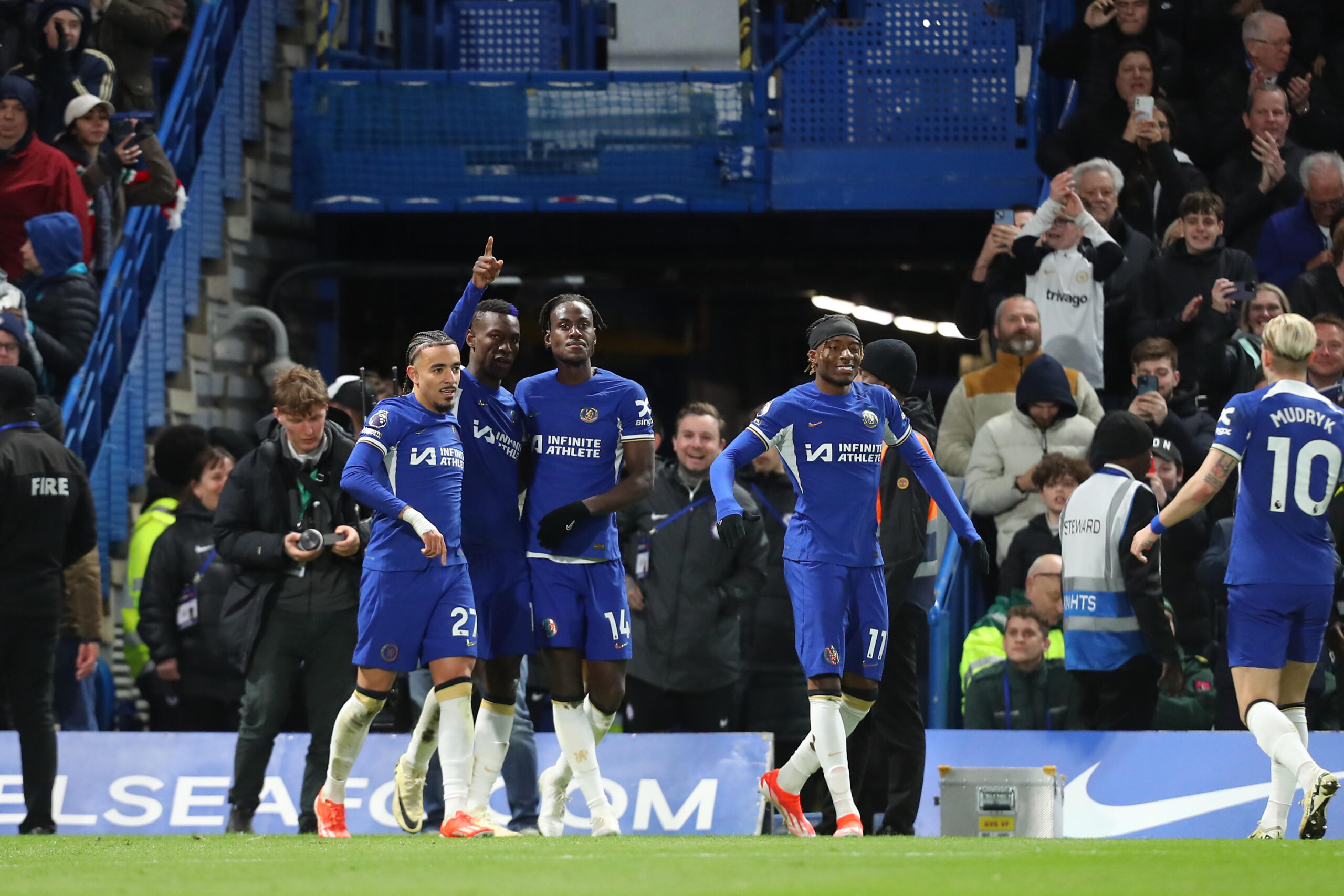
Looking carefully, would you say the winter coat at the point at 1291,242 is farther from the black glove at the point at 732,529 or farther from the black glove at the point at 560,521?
the black glove at the point at 560,521

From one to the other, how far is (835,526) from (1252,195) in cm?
643

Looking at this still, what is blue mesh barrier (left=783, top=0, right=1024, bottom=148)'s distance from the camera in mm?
15117

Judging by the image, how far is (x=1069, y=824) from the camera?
9.95 meters

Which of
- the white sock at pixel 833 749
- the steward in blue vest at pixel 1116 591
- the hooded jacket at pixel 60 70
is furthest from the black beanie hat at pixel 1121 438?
the hooded jacket at pixel 60 70

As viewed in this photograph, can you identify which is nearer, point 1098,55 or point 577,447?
point 577,447

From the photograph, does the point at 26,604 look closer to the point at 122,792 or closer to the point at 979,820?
the point at 122,792

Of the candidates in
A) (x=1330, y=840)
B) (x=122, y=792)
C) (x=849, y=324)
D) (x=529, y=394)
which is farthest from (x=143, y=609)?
(x=1330, y=840)

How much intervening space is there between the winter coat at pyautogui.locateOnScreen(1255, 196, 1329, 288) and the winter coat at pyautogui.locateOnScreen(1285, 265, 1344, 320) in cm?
72

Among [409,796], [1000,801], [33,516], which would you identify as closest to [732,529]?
[409,796]

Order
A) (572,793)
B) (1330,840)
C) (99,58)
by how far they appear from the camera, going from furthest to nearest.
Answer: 1. (99,58)
2. (572,793)
3. (1330,840)

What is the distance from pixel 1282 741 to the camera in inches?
318

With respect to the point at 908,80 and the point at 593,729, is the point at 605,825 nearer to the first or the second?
the point at 593,729

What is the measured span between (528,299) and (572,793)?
26.3ft

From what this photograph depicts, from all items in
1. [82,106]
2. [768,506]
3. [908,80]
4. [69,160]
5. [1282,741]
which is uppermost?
[908,80]
